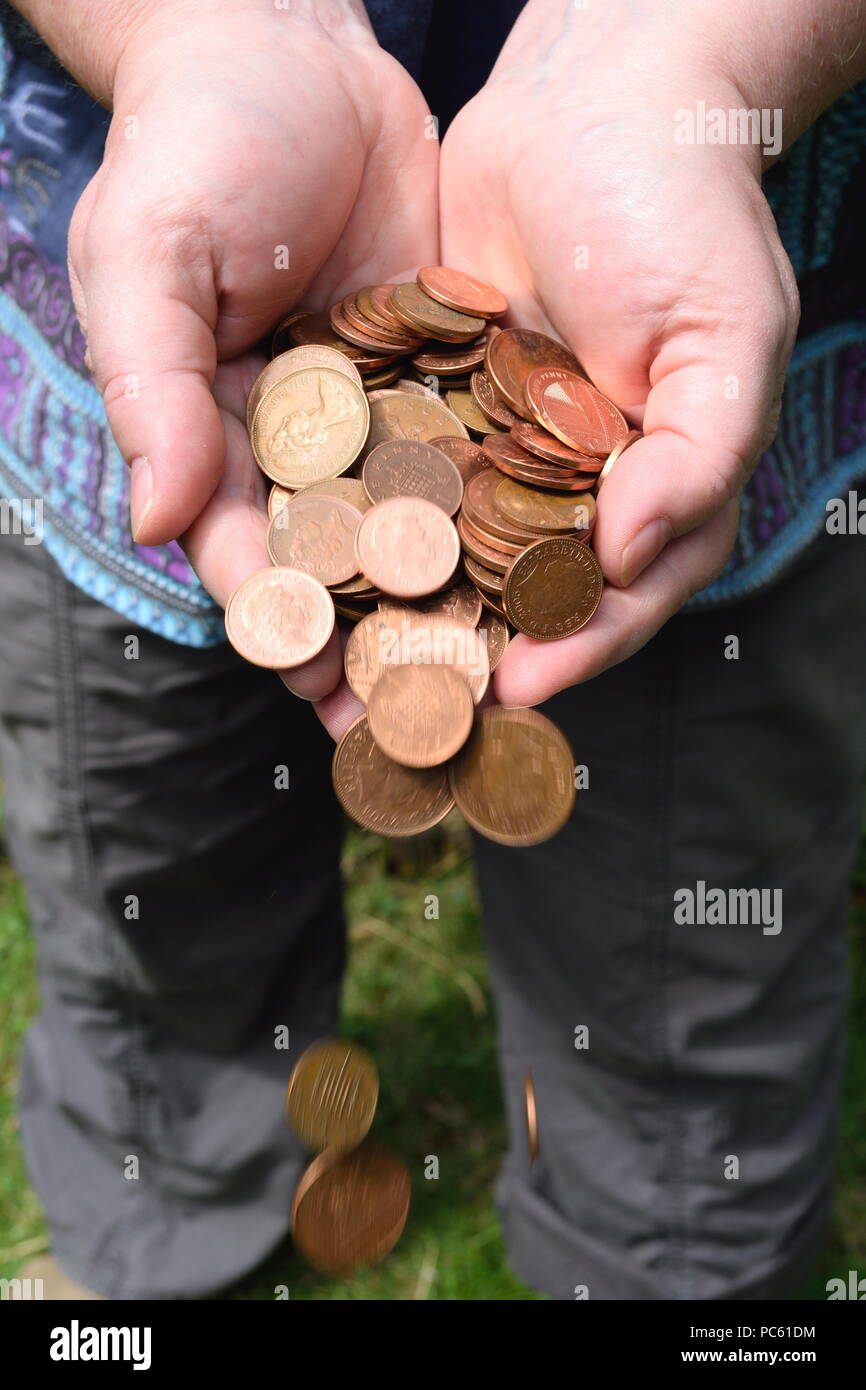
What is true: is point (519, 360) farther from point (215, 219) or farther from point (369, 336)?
point (215, 219)

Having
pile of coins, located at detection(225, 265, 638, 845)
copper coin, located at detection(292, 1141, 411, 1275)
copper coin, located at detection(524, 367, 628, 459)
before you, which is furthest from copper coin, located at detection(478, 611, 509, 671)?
copper coin, located at detection(292, 1141, 411, 1275)

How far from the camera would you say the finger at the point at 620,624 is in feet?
4.73

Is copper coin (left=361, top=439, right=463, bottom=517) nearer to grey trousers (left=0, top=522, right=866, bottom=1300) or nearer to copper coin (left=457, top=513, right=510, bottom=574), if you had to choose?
copper coin (left=457, top=513, right=510, bottom=574)

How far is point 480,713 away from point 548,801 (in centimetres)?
14

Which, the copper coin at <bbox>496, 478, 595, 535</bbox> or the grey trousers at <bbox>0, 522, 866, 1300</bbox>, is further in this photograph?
the grey trousers at <bbox>0, 522, 866, 1300</bbox>

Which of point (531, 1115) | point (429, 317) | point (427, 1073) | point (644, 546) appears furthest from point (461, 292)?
point (427, 1073)

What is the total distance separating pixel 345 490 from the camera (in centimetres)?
168

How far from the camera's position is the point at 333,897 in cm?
240

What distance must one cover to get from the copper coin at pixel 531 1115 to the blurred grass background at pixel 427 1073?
0.39m

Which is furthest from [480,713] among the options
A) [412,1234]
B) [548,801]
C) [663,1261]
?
[412,1234]

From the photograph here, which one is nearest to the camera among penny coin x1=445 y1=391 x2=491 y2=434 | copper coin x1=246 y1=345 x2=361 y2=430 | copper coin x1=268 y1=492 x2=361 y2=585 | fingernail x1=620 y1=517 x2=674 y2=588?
fingernail x1=620 y1=517 x2=674 y2=588

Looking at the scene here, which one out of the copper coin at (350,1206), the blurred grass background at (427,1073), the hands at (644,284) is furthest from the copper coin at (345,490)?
the blurred grass background at (427,1073)

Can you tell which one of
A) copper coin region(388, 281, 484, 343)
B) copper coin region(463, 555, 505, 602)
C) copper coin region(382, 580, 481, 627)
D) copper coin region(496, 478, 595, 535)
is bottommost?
copper coin region(382, 580, 481, 627)

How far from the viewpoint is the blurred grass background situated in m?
2.59
